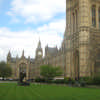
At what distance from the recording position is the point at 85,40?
45938 millimetres

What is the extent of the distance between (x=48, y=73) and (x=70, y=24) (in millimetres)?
16031

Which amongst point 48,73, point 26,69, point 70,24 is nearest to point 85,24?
point 70,24

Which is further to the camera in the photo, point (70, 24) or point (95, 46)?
point (70, 24)

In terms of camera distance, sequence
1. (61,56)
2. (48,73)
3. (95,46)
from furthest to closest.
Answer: (61,56) → (48,73) → (95,46)

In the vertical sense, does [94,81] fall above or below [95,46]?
below

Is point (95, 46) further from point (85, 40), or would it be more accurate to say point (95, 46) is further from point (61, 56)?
point (61, 56)

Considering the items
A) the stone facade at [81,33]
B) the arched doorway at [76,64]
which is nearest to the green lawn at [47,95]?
the stone facade at [81,33]

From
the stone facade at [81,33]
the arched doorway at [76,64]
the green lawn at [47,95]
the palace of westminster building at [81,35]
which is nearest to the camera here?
the green lawn at [47,95]

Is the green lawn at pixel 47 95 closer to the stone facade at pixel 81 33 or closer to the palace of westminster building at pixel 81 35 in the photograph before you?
the palace of westminster building at pixel 81 35

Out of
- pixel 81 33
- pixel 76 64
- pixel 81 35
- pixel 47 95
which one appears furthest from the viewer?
pixel 76 64

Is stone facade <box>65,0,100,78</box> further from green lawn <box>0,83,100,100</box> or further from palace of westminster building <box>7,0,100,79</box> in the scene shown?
green lawn <box>0,83,100,100</box>

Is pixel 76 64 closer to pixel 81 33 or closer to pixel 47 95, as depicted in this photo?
pixel 81 33

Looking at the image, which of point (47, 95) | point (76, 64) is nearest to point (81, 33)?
point (76, 64)

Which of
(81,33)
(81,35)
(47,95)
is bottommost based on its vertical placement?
(47,95)
